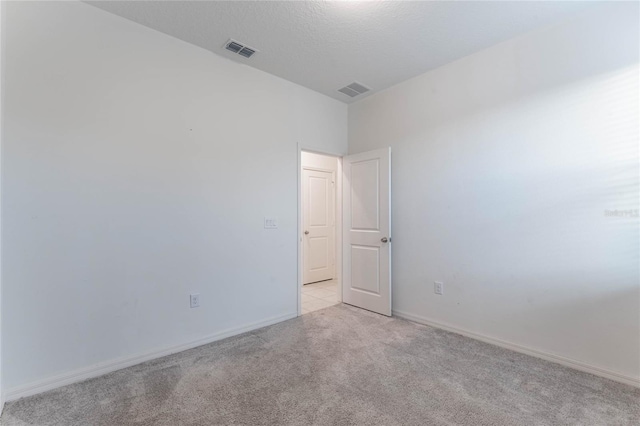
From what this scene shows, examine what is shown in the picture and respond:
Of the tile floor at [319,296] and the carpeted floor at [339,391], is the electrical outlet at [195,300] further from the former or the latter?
the tile floor at [319,296]

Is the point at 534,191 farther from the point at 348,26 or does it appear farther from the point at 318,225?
the point at 318,225

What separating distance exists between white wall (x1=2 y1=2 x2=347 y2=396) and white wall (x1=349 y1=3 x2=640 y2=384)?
5.77ft

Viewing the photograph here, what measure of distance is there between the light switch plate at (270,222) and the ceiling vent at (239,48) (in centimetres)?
166

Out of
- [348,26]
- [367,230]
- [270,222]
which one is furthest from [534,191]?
[270,222]

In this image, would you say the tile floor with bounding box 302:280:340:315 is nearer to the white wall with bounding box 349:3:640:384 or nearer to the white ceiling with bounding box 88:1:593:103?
the white wall with bounding box 349:3:640:384

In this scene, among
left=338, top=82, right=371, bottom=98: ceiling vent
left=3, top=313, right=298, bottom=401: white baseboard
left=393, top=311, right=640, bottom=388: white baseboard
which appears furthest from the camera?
left=338, top=82, right=371, bottom=98: ceiling vent

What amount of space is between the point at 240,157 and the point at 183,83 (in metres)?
0.82

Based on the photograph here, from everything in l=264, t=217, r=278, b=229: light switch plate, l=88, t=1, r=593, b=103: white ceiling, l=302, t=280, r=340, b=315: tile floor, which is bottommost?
l=302, t=280, r=340, b=315: tile floor

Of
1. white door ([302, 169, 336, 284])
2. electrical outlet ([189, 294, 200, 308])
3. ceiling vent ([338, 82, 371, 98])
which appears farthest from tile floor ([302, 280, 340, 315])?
ceiling vent ([338, 82, 371, 98])

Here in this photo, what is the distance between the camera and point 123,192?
222cm

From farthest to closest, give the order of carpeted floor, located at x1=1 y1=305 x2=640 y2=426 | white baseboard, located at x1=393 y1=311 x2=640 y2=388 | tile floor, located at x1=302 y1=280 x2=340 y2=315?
tile floor, located at x1=302 y1=280 x2=340 y2=315, white baseboard, located at x1=393 y1=311 x2=640 y2=388, carpeted floor, located at x1=1 y1=305 x2=640 y2=426

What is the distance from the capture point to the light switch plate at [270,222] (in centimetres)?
311

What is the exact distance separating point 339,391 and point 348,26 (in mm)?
2787

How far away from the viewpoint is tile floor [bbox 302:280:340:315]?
12.3 feet
